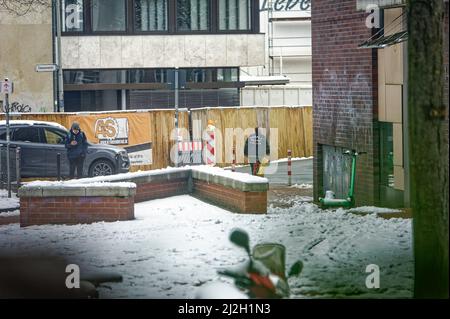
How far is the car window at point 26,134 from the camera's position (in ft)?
96.3

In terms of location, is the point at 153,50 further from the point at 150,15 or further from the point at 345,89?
the point at 345,89

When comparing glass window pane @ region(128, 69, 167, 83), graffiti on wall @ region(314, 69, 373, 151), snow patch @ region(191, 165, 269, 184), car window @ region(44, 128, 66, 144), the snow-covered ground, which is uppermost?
glass window pane @ region(128, 69, 167, 83)

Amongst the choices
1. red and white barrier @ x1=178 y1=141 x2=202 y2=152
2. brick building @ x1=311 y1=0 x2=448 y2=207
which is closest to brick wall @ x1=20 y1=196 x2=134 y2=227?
Answer: brick building @ x1=311 y1=0 x2=448 y2=207

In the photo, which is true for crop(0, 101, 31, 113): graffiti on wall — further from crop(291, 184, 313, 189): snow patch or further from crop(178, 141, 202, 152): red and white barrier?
crop(291, 184, 313, 189): snow patch

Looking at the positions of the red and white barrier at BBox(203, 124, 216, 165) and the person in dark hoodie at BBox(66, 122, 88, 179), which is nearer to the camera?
the person in dark hoodie at BBox(66, 122, 88, 179)

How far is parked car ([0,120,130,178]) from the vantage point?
29188 millimetres

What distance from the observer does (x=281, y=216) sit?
56.5ft

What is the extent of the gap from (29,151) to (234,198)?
1211cm

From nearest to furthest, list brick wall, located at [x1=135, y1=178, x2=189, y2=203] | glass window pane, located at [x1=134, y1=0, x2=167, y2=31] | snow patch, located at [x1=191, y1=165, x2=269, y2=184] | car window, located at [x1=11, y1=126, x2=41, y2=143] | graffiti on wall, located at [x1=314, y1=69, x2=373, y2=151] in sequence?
snow patch, located at [x1=191, y1=165, x2=269, y2=184], brick wall, located at [x1=135, y1=178, x2=189, y2=203], graffiti on wall, located at [x1=314, y1=69, x2=373, y2=151], car window, located at [x1=11, y1=126, x2=41, y2=143], glass window pane, located at [x1=134, y1=0, x2=167, y2=31]

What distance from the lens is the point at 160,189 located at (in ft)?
65.9

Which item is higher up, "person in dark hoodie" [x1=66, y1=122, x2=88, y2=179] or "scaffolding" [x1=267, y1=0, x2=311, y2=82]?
"scaffolding" [x1=267, y1=0, x2=311, y2=82]

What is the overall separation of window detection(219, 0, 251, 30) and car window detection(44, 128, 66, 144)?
60.0ft
